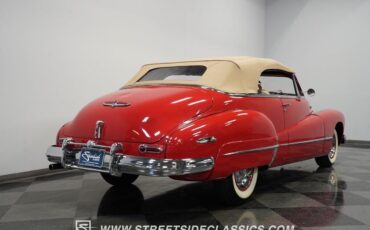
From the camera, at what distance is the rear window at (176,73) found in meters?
4.20

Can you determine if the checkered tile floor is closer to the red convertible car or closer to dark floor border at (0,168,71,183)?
dark floor border at (0,168,71,183)

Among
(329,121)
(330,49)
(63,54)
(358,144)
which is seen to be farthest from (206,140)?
(330,49)

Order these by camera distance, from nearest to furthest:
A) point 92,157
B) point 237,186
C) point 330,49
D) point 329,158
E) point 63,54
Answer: point 92,157 < point 237,186 < point 63,54 < point 329,158 < point 330,49

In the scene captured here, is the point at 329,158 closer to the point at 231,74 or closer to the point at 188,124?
the point at 231,74

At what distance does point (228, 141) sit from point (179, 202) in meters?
0.96

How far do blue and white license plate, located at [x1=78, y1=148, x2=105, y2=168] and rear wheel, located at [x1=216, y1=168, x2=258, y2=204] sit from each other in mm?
1101

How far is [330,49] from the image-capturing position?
9.41 meters

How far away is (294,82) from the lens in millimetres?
5129

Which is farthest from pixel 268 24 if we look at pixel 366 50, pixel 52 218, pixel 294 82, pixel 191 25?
pixel 52 218

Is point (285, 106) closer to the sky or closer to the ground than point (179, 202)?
closer to the sky

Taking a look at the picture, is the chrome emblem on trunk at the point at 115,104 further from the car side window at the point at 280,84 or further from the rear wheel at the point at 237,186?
the car side window at the point at 280,84

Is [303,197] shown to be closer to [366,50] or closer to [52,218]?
[52,218]

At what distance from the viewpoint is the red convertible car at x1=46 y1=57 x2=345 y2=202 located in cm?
306

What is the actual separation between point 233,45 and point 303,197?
597 centimetres
